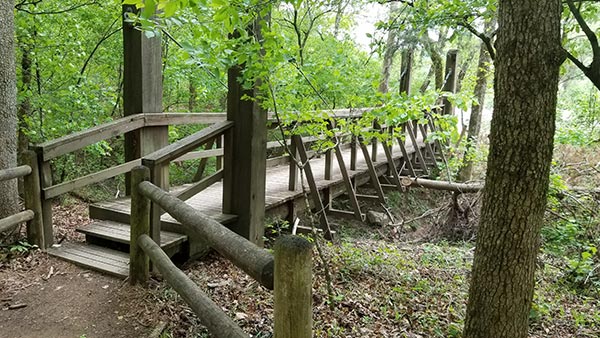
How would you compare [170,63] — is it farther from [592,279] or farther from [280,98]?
[592,279]

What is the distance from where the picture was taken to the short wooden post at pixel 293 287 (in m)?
1.35

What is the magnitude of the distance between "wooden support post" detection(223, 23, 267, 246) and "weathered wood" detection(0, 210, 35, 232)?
5.96 feet

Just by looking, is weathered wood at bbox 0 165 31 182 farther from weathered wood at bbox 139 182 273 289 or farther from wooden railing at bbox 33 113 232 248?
weathered wood at bbox 139 182 273 289

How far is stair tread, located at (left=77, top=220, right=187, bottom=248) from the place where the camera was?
3746 mm

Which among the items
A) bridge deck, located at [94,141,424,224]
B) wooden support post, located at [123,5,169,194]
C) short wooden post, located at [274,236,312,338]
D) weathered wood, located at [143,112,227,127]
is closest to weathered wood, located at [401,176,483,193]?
bridge deck, located at [94,141,424,224]

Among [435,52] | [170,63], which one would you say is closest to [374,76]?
[170,63]

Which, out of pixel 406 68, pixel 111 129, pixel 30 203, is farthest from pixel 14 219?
pixel 406 68

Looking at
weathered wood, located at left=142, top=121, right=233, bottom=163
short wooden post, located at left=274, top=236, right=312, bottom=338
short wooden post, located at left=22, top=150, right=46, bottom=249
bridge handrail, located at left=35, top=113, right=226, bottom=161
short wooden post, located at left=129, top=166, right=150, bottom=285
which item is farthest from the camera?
bridge handrail, located at left=35, top=113, right=226, bottom=161

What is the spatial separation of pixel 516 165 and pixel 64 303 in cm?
333

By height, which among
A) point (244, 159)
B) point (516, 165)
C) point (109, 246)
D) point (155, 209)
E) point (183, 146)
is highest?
point (516, 165)

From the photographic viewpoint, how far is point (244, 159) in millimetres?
4266

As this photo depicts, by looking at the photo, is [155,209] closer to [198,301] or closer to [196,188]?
[196,188]

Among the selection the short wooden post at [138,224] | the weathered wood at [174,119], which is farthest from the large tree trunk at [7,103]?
the short wooden post at [138,224]

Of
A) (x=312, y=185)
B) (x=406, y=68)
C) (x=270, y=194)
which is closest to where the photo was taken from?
(x=270, y=194)
